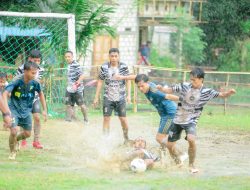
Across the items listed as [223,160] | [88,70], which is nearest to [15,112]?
[223,160]

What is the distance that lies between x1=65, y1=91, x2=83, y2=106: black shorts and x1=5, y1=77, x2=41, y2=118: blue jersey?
5.64 m

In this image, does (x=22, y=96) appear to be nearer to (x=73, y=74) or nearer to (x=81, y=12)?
(x=73, y=74)

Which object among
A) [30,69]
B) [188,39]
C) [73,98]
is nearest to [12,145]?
[30,69]

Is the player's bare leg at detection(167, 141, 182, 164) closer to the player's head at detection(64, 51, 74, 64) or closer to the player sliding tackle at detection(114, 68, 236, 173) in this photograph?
the player sliding tackle at detection(114, 68, 236, 173)

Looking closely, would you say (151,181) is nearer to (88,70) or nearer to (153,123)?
(153,123)

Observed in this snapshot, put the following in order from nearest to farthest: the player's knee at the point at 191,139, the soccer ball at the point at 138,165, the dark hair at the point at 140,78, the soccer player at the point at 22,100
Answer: the soccer ball at the point at 138,165 < the player's knee at the point at 191,139 < the dark hair at the point at 140,78 < the soccer player at the point at 22,100

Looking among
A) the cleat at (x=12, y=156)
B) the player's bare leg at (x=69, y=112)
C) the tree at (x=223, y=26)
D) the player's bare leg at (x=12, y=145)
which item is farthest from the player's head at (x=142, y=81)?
the tree at (x=223, y=26)

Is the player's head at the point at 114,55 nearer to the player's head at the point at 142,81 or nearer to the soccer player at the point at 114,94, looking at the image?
the soccer player at the point at 114,94

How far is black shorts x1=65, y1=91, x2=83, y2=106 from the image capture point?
17.1m

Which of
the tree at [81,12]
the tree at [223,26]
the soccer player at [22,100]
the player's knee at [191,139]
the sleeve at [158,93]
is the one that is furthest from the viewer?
the tree at [223,26]

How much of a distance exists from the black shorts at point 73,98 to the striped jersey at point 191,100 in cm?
684

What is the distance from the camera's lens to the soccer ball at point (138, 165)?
10016mm

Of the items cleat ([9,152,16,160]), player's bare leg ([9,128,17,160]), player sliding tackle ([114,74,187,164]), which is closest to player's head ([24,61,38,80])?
player's bare leg ([9,128,17,160])

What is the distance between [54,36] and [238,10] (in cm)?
1387
